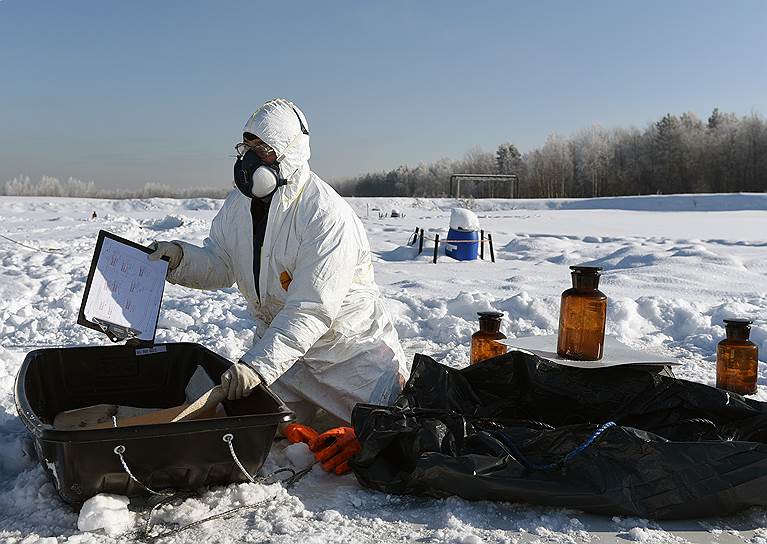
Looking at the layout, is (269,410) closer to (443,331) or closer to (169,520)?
(169,520)

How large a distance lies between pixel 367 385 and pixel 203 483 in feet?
3.03

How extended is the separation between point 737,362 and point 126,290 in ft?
8.94

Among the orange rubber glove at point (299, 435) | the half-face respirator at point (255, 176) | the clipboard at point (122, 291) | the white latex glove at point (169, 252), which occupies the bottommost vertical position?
the orange rubber glove at point (299, 435)

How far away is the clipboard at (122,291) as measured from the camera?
9.22 ft

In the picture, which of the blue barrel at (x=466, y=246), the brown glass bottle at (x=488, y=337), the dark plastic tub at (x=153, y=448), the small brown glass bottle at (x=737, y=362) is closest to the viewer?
the dark plastic tub at (x=153, y=448)

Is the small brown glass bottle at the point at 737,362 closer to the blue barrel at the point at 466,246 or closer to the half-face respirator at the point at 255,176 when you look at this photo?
the half-face respirator at the point at 255,176

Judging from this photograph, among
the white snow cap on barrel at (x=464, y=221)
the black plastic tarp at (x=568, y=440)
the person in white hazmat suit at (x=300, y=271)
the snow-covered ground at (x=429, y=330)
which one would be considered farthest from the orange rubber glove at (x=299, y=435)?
the white snow cap on barrel at (x=464, y=221)

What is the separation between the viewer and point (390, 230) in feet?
53.5

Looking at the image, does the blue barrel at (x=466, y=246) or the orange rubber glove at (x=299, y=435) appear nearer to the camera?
the orange rubber glove at (x=299, y=435)

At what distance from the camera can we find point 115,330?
2.87m

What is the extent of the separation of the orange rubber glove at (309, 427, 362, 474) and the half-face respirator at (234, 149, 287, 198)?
987 mm

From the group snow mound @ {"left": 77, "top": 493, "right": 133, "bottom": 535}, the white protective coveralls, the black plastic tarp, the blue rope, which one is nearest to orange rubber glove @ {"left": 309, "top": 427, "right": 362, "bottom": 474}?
the black plastic tarp

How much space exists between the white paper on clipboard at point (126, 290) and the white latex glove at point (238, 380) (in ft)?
2.19

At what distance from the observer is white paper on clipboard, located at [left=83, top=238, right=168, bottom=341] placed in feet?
9.27
